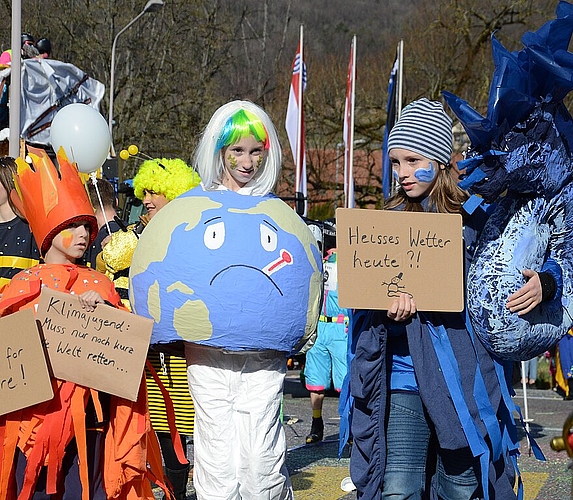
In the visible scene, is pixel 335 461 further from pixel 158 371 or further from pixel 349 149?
pixel 349 149

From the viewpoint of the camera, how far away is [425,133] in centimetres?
366

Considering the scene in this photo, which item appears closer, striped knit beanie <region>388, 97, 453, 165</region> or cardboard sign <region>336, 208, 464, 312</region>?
cardboard sign <region>336, 208, 464, 312</region>

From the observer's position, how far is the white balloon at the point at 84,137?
7.96 meters

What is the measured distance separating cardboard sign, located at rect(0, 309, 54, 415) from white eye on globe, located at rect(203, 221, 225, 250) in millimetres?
705

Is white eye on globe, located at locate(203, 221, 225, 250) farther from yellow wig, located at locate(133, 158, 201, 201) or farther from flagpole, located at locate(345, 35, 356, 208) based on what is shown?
flagpole, located at locate(345, 35, 356, 208)

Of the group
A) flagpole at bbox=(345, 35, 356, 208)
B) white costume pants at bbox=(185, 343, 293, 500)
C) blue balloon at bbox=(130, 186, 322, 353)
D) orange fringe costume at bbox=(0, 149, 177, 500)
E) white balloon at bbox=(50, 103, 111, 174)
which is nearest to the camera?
blue balloon at bbox=(130, 186, 322, 353)

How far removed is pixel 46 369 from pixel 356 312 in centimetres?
118

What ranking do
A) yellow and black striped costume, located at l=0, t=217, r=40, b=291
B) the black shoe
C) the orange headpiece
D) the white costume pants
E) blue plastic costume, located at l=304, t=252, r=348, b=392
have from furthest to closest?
1. blue plastic costume, located at l=304, t=252, r=348, b=392
2. the black shoe
3. yellow and black striped costume, located at l=0, t=217, r=40, b=291
4. the orange headpiece
5. the white costume pants

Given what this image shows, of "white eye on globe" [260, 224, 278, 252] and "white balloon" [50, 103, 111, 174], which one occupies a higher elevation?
"white balloon" [50, 103, 111, 174]

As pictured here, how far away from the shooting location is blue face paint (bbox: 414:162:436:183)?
362cm

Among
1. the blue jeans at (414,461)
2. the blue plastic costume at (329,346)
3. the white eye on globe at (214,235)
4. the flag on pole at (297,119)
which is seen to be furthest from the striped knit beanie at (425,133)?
the flag on pole at (297,119)

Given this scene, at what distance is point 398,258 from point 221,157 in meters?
0.87

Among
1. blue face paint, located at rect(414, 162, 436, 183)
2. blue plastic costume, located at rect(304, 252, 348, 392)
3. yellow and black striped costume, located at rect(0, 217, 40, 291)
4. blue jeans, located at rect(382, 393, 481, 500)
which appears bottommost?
blue plastic costume, located at rect(304, 252, 348, 392)

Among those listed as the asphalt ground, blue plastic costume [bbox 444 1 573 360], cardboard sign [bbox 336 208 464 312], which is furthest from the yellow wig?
blue plastic costume [bbox 444 1 573 360]
